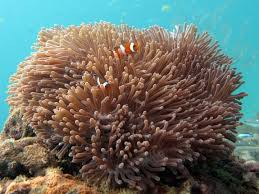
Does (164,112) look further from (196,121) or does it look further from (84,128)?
(84,128)

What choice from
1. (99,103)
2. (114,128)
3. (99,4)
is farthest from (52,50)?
(99,4)

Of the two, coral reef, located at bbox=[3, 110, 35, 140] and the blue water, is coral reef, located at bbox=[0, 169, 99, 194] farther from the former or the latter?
the blue water

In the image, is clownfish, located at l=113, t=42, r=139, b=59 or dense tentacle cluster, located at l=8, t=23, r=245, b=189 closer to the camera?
dense tentacle cluster, located at l=8, t=23, r=245, b=189

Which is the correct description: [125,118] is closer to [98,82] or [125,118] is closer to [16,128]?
[98,82]

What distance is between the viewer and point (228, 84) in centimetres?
441

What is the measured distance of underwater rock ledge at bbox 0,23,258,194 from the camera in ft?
12.0

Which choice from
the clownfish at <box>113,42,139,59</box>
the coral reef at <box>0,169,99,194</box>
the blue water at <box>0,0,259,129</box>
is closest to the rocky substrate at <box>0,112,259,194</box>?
the coral reef at <box>0,169,99,194</box>

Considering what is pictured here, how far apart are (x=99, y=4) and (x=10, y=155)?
106037 millimetres

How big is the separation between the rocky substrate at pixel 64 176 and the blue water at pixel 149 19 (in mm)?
23341

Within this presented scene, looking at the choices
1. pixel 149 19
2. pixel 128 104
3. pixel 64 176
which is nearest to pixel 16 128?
pixel 64 176

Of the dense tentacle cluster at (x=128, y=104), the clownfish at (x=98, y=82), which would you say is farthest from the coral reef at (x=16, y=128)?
the clownfish at (x=98, y=82)

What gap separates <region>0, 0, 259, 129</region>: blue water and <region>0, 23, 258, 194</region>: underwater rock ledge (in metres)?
22.8

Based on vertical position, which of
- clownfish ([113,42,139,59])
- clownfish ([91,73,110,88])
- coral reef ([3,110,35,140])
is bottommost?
coral reef ([3,110,35,140])

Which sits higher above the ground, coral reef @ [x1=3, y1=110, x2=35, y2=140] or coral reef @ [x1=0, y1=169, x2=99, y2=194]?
coral reef @ [x1=3, y1=110, x2=35, y2=140]
